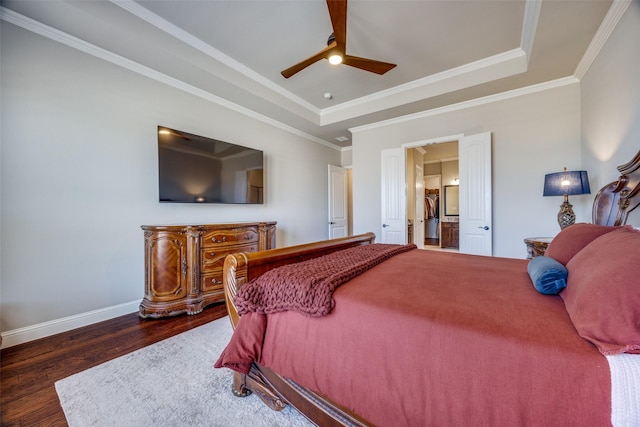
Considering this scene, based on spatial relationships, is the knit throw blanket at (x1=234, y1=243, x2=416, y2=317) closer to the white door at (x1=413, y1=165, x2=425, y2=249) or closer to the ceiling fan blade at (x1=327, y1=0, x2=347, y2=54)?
the ceiling fan blade at (x1=327, y1=0, x2=347, y2=54)

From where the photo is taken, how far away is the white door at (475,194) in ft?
11.4

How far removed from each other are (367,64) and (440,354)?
263 cm

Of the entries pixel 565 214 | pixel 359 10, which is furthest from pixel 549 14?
pixel 565 214

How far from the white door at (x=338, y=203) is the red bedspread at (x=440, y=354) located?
172 inches

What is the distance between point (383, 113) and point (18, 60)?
411 cm

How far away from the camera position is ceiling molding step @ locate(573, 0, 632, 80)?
1.97 m

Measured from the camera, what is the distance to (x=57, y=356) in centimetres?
197

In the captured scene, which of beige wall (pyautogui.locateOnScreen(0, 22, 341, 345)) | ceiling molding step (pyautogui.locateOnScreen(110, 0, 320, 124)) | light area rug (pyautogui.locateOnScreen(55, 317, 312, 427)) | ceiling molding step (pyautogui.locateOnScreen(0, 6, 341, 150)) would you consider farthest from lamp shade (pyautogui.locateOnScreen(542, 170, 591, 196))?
beige wall (pyautogui.locateOnScreen(0, 22, 341, 345))

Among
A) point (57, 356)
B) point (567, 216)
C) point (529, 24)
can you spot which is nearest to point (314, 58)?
point (529, 24)

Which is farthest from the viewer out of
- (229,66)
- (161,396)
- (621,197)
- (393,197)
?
(393,197)

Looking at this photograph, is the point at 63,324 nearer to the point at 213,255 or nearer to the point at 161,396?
Answer: the point at 213,255

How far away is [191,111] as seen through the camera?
3334mm

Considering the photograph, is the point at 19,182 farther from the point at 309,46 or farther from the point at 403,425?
the point at 403,425

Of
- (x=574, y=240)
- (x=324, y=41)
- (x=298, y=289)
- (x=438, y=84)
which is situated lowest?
(x=298, y=289)
